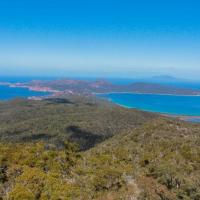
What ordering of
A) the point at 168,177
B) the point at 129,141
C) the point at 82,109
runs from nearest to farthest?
1. the point at 168,177
2. the point at 129,141
3. the point at 82,109

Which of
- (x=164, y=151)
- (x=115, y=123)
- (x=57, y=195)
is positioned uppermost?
(x=57, y=195)

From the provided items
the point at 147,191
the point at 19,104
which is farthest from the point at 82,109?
the point at 147,191

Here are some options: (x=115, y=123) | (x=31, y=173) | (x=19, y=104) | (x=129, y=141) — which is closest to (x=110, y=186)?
(x=31, y=173)

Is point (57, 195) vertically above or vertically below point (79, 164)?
above

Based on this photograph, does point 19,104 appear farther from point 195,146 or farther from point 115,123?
point 195,146

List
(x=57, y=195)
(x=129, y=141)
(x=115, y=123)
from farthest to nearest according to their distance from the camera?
(x=115, y=123) → (x=129, y=141) → (x=57, y=195)

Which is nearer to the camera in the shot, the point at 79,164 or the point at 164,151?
the point at 79,164

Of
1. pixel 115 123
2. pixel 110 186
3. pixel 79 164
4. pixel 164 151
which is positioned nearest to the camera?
pixel 110 186

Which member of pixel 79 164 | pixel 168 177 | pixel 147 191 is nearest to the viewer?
pixel 147 191

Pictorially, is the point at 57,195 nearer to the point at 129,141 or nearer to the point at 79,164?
the point at 79,164
